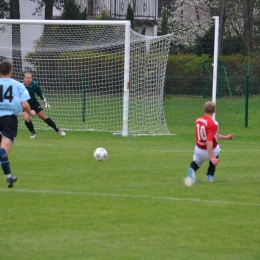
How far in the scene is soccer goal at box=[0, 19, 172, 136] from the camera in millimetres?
19812

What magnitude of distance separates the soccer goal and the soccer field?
530 centimetres

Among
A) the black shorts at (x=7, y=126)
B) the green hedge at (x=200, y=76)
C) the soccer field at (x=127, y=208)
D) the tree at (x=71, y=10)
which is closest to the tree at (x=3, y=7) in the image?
the tree at (x=71, y=10)

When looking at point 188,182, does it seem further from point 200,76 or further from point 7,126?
point 200,76

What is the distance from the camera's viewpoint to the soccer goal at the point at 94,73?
19812 mm

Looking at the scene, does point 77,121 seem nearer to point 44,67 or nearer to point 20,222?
point 44,67

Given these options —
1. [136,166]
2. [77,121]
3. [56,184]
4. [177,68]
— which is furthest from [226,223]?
[177,68]

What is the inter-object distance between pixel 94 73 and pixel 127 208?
14.1 meters

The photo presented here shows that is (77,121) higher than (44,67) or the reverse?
the reverse

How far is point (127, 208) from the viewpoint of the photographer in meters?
8.54

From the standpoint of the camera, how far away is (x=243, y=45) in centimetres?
4725

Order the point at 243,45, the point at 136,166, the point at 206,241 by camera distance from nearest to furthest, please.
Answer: the point at 206,241
the point at 136,166
the point at 243,45

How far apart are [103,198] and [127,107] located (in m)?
9.56

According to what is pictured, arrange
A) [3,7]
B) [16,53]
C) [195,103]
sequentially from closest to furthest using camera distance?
[16,53] < [195,103] < [3,7]

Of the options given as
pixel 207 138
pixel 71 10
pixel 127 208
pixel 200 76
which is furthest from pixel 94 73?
pixel 71 10
